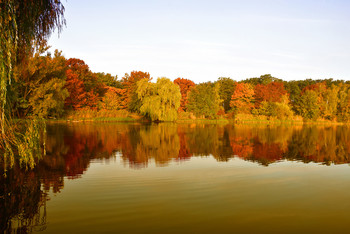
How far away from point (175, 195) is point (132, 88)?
4965cm

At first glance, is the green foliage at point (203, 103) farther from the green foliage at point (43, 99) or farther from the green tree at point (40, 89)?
the green foliage at point (43, 99)

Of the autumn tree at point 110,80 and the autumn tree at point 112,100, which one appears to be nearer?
the autumn tree at point 112,100

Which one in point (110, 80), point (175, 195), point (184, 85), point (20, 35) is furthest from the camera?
point (110, 80)

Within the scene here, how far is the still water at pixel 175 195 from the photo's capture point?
228 inches

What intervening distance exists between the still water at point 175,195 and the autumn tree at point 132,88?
37057 millimetres

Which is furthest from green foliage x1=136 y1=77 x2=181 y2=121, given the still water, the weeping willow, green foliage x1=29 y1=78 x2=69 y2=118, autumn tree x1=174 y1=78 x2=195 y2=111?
the weeping willow

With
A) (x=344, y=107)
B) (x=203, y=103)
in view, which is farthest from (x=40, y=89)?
(x=344, y=107)

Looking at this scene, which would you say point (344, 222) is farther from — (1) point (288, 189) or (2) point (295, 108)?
(2) point (295, 108)

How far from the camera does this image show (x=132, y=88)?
2200 inches

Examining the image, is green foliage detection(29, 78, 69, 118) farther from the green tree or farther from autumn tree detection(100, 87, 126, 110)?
autumn tree detection(100, 87, 126, 110)

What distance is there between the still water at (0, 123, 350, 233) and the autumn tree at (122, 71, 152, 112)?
3706 centimetres

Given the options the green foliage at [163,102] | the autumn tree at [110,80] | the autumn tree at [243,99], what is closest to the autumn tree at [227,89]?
the autumn tree at [243,99]

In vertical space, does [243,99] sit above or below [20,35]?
above

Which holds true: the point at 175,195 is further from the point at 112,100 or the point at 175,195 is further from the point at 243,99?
the point at 243,99
